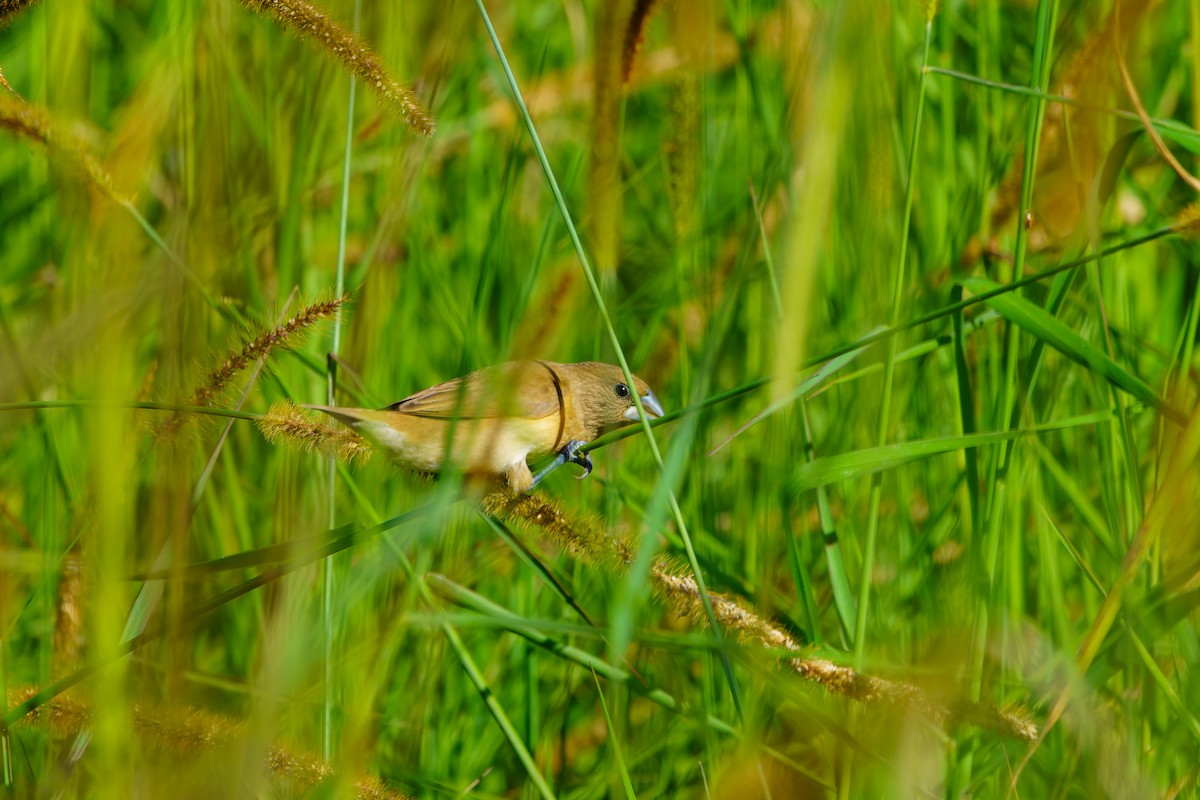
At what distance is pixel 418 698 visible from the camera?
2.38 metres

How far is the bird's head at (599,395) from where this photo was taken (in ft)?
11.6

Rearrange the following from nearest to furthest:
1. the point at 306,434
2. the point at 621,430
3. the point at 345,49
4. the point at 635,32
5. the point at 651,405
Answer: the point at 345,49
the point at 306,434
the point at 621,430
the point at 635,32
the point at 651,405

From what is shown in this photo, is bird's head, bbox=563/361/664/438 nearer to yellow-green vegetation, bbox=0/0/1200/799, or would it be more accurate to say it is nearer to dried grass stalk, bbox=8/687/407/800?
yellow-green vegetation, bbox=0/0/1200/799

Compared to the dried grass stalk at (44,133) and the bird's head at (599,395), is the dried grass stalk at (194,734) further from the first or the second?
the bird's head at (599,395)

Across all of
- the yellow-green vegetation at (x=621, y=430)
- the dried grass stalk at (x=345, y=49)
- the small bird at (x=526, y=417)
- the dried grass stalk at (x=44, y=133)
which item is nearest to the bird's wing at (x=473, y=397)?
the small bird at (x=526, y=417)

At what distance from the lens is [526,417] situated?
302cm

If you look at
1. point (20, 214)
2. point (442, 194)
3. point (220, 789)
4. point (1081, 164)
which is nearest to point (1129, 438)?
point (1081, 164)

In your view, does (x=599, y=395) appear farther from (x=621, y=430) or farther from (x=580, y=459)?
(x=621, y=430)

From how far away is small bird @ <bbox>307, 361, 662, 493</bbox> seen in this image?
2562mm

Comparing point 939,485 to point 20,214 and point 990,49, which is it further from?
point 20,214

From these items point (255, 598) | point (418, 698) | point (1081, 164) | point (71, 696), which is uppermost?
point (1081, 164)

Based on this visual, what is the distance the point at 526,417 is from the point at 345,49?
59.0 inches

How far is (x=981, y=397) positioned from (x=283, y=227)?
5.96 feet

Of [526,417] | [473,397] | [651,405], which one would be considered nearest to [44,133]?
[473,397]
